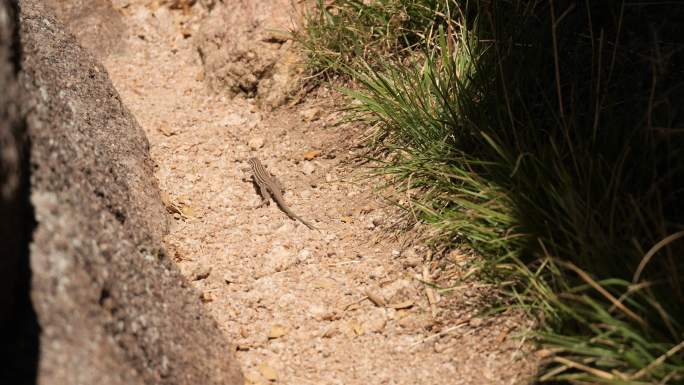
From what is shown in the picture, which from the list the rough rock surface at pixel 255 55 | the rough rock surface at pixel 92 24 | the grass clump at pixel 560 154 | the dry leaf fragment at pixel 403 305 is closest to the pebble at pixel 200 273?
the dry leaf fragment at pixel 403 305

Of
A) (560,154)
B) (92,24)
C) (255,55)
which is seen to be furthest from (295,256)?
(92,24)

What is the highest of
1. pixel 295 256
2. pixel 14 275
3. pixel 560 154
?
pixel 14 275

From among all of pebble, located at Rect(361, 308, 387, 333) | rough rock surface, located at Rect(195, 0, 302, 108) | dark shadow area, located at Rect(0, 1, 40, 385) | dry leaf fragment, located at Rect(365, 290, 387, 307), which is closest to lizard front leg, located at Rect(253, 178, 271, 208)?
rough rock surface, located at Rect(195, 0, 302, 108)

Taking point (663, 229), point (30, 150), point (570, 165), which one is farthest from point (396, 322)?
point (30, 150)

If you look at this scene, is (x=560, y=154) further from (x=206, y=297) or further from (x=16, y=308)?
(x=16, y=308)

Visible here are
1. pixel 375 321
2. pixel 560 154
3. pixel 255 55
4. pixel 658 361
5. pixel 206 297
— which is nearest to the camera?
pixel 658 361

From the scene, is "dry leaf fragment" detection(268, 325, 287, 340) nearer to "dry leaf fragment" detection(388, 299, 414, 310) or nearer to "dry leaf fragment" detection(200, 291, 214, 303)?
"dry leaf fragment" detection(200, 291, 214, 303)

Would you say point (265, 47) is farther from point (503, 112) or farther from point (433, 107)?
point (503, 112)
